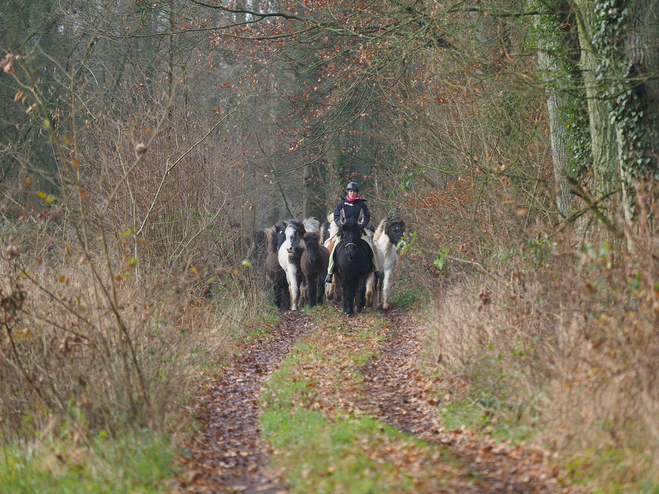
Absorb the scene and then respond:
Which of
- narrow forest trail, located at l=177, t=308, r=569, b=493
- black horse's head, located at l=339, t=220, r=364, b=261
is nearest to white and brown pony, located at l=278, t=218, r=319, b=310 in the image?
black horse's head, located at l=339, t=220, r=364, b=261

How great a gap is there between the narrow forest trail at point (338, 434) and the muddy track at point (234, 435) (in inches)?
0.5

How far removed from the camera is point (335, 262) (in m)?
16.6

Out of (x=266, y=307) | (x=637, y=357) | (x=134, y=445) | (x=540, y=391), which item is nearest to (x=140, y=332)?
(x=134, y=445)

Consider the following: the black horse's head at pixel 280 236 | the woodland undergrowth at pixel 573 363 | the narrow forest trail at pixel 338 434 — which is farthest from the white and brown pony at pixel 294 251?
the woodland undergrowth at pixel 573 363

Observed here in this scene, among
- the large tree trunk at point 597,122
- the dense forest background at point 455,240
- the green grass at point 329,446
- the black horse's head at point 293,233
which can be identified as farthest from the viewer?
the black horse's head at point 293,233

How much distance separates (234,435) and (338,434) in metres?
1.38

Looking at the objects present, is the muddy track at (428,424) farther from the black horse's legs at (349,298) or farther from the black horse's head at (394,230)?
the black horse's head at (394,230)

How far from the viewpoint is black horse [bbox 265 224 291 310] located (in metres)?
19.2

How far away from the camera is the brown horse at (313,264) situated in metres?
17.4

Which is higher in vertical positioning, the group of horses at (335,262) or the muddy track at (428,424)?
the group of horses at (335,262)

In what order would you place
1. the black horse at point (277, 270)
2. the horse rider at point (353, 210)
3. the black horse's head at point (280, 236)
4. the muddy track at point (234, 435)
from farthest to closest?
the black horse's head at point (280, 236)
the black horse at point (277, 270)
the horse rider at point (353, 210)
the muddy track at point (234, 435)

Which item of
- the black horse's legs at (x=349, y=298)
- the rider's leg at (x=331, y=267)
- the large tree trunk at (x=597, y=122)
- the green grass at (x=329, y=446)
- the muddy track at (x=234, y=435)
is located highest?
the large tree trunk at (x=597, y=122)

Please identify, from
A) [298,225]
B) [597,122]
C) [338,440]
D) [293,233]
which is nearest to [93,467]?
[338,440]

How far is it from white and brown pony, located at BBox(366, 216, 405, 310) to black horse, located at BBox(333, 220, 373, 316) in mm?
936
